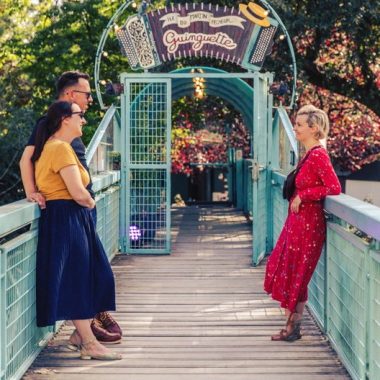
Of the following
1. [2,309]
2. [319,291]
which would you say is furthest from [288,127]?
[2,309]

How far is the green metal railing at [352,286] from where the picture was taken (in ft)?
13.5

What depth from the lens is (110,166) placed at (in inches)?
381

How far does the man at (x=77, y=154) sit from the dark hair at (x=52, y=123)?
0.19 feet

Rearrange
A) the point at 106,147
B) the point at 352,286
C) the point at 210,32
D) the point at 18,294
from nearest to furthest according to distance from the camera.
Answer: the point at 18,294, the point at 352,286, the point at 106,147, the point at 210,32

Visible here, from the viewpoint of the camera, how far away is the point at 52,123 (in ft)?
16.5

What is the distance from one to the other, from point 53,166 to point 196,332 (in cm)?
176

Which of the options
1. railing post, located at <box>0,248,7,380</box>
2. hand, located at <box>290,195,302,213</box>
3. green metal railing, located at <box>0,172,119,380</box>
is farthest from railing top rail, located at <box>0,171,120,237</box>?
hand, located at <box>290,195,302,213</box>

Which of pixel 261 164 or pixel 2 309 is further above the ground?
pixel 261 164

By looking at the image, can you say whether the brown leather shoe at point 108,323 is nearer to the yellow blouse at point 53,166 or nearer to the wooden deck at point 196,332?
the wooden deck at point 196,332

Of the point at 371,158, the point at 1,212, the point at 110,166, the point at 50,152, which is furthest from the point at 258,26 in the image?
the point at 371,158

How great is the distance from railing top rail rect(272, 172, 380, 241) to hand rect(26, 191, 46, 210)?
5.59ft

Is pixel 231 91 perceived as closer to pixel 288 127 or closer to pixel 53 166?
pixel 288 127

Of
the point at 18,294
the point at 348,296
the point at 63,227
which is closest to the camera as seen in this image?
the point at 18,294

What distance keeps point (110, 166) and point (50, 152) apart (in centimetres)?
480
